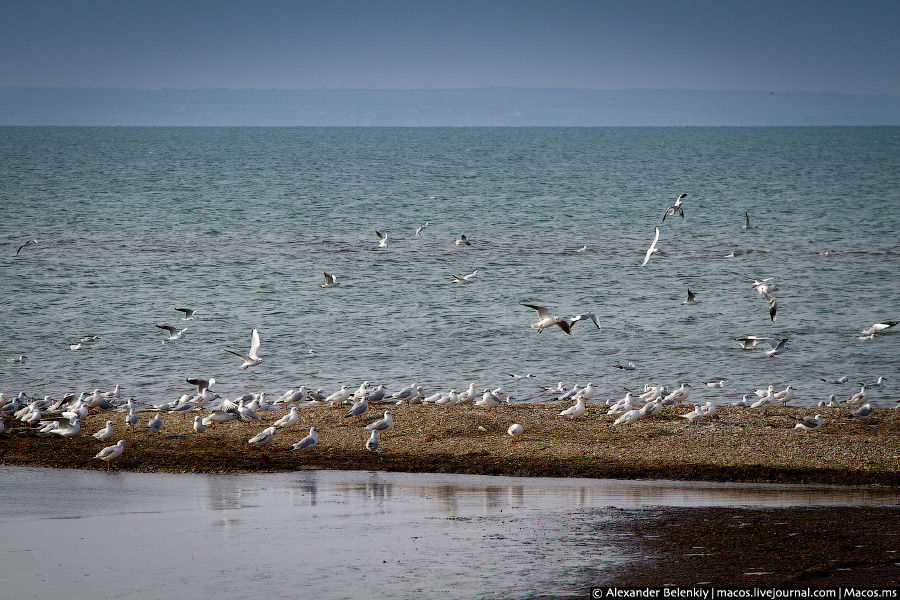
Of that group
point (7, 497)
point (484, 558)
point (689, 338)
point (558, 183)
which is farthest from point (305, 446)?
point (558, 183)

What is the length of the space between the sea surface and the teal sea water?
824 centimetres

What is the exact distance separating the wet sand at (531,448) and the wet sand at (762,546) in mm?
2332

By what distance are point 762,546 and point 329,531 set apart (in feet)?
15.8

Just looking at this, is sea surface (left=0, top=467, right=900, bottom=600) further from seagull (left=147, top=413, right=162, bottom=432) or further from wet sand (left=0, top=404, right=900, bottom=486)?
seagull (left=147, top=413, right=162, bottom=432)

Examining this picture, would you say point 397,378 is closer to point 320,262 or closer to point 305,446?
point 305,446

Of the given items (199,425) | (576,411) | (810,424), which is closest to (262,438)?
(199,425)

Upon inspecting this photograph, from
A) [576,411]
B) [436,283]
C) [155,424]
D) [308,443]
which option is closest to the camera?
[308,443]

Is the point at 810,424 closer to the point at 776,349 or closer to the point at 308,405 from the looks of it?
the point at 776,349

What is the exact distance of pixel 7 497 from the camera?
12273 millimetres

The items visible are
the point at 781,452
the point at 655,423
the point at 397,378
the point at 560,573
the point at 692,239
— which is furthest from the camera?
the point at 692,239

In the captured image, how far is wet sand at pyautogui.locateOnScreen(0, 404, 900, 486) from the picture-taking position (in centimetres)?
1372

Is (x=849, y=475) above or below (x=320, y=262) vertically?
below

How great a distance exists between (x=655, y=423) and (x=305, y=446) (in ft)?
20.9

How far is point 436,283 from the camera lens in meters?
37.8
